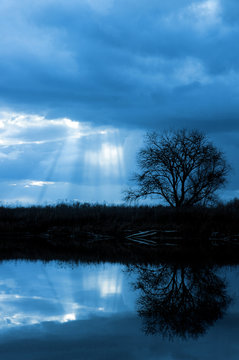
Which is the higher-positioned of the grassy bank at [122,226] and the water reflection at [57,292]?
the grassy bank at [122,226]

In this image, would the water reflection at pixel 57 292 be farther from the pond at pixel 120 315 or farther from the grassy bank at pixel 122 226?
the grassy bank at pixel 122 226

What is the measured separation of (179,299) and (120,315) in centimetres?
169

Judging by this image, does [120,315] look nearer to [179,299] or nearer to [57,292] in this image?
[179,299]

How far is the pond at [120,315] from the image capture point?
16.8 ft

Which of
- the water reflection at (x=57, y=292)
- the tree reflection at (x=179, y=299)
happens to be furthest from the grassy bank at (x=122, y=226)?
the tree reflection at (x=179, y=299)

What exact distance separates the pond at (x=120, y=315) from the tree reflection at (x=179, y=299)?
15 mm

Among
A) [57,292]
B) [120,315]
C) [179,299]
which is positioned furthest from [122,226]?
[120,315]

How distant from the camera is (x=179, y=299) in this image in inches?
316

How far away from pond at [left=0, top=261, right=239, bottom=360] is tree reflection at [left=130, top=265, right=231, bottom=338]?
0.05ft

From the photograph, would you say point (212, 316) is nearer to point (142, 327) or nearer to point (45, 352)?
point (142, 327)

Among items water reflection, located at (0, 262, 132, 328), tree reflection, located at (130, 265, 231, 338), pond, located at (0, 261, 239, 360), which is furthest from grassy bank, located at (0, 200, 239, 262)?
pond, located at (0, 261, 239, 360)

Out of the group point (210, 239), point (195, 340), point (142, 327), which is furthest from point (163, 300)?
point (210, 239)

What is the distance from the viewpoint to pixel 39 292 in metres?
8.77

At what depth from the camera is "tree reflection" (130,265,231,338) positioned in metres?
6.18
